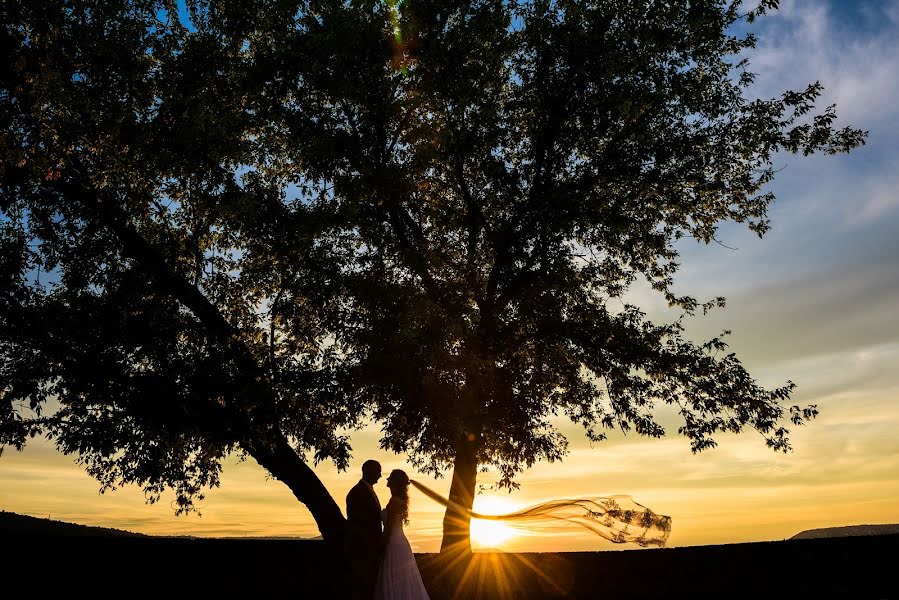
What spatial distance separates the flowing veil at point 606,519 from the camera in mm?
12914

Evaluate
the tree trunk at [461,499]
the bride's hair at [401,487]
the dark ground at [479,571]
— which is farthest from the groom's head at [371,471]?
the tree trunk at [461,499]

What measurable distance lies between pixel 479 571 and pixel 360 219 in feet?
26.7

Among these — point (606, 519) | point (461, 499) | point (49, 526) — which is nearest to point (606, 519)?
point (606, 519)

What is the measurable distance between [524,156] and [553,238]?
283 cm

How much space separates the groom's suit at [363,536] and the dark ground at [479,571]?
15.5ft

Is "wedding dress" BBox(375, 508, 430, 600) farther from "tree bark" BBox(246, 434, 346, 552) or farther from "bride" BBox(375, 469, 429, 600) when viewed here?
"tree bark" BBox(246, 434, 346, 552)

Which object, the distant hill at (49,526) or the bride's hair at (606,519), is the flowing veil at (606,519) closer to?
the bride's hair at (606,519)

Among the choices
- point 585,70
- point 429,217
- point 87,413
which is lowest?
point 87,413

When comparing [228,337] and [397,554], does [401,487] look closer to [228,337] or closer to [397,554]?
[397,554]

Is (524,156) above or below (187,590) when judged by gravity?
above

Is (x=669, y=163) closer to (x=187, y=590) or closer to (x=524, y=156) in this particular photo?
(x=524, y=156)

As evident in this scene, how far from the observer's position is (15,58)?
16062mm

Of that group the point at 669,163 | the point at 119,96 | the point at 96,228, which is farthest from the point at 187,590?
the point at 669,163

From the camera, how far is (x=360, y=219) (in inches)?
667
